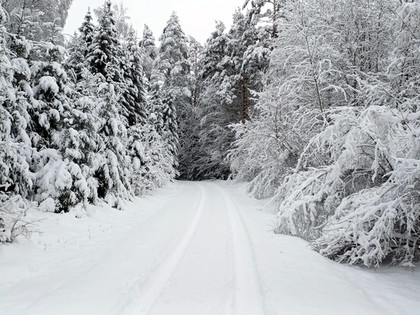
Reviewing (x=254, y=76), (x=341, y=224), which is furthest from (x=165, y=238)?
(x=254, y=76)

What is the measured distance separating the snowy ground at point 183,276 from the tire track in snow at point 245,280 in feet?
0.05

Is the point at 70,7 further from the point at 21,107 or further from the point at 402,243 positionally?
the point at 402,243

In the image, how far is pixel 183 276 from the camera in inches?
220

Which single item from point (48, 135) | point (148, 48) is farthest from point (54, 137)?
point (148, 48)

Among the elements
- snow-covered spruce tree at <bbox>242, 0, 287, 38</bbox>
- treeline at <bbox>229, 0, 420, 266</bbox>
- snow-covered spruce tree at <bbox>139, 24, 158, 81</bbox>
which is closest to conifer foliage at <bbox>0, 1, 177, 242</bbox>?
treeline at <bbox>229, 0, 420, 266</bbox>

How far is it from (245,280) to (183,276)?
3.52 feet

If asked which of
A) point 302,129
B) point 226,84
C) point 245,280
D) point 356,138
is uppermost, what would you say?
point 226,84

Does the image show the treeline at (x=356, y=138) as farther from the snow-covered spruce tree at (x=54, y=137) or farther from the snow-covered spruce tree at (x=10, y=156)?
the snow-covered spruce tree at (x=10, y=156)

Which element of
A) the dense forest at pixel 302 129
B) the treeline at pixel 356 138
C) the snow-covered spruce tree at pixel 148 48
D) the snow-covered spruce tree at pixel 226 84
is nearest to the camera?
the treeline at pixel 356 138

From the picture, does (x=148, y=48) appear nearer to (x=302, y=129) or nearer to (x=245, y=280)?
(x=302, y=129)

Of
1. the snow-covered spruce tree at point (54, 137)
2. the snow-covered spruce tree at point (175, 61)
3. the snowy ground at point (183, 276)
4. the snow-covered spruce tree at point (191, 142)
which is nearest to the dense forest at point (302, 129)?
the snow-covered spruce tree at point (54, 137)

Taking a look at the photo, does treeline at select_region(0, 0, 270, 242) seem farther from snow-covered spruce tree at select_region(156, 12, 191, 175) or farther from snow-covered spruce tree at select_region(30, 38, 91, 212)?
snow-covered spruce tree at select_region(156, 12, 191, 175)

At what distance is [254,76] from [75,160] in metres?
17.3

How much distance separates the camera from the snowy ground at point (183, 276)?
4.43 meters
